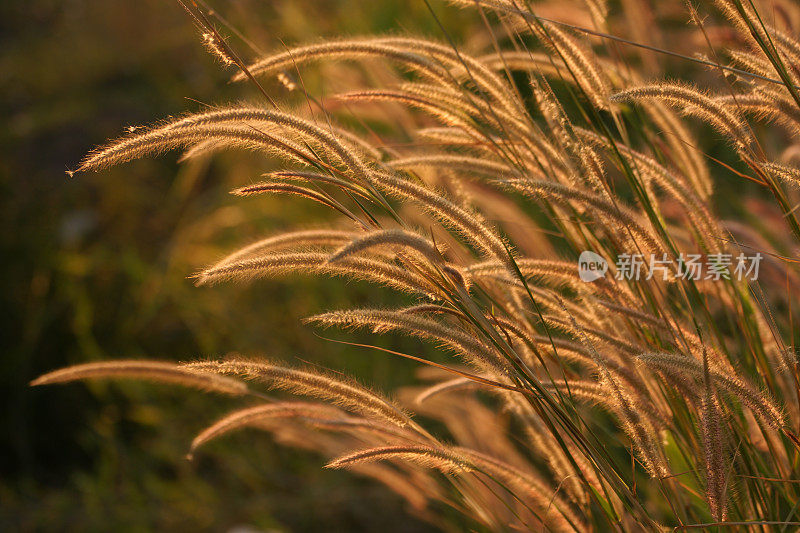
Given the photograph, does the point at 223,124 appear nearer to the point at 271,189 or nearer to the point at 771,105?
the point at 271,189

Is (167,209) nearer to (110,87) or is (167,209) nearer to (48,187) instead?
(48,187)

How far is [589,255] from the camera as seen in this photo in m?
1.19

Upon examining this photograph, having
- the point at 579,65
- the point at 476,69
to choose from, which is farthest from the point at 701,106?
the point at 476,69

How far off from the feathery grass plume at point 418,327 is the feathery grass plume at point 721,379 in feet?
0.72

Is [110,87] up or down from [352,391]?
up

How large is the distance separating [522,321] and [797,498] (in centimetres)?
55

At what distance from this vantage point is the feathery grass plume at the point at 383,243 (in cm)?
70

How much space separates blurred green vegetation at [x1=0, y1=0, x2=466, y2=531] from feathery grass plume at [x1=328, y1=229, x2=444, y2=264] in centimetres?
182

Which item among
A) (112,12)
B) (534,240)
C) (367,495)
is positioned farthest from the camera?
(112,12)

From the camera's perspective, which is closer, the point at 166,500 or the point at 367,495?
the point at 367,495

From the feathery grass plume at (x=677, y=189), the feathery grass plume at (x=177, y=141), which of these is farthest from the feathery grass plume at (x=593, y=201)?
the feathery grass plume at (x=177, y=141)

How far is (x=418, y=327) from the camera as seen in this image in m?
0.88

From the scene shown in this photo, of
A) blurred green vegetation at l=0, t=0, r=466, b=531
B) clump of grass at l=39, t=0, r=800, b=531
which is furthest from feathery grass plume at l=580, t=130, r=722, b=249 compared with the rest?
blurred green vegetation at l=0, t=0, r=466, b=531

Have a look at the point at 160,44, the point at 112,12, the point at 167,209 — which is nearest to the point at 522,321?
the point at 167,209
